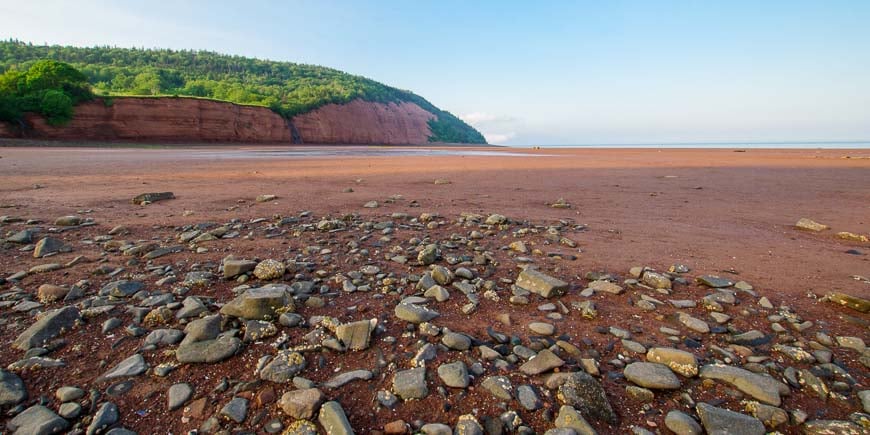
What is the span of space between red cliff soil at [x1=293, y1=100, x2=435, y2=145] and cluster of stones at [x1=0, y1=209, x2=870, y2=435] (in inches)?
2597

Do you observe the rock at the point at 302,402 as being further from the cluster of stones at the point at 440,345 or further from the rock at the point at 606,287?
the rock at the point at 606,287

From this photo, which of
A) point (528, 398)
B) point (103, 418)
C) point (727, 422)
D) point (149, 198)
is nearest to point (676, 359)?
point (727, 422)

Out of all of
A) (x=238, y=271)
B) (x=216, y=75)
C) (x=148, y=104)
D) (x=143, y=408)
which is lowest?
(x=143, y=408)

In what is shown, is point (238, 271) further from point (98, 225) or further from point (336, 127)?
point (336, 127)

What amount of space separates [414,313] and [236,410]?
1330 mm

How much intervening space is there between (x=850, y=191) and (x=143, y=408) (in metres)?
16.3

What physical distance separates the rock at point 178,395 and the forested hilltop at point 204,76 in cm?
6016

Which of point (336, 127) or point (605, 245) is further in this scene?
point (336, 127)

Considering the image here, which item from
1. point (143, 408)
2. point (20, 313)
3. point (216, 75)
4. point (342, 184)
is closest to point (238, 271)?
point (20, 313)

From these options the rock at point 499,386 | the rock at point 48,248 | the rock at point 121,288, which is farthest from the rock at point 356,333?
the rock at point 48,248

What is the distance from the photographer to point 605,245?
4.96 meters

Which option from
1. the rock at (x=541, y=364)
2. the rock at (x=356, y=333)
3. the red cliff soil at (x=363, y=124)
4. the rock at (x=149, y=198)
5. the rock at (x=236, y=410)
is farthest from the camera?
the red cliff soil at (x=363, y=124)

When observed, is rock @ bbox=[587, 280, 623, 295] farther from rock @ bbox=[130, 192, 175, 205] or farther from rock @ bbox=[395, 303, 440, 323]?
rock @ bbox=[130, 192, 175, 205]

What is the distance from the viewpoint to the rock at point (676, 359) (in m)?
2.21
